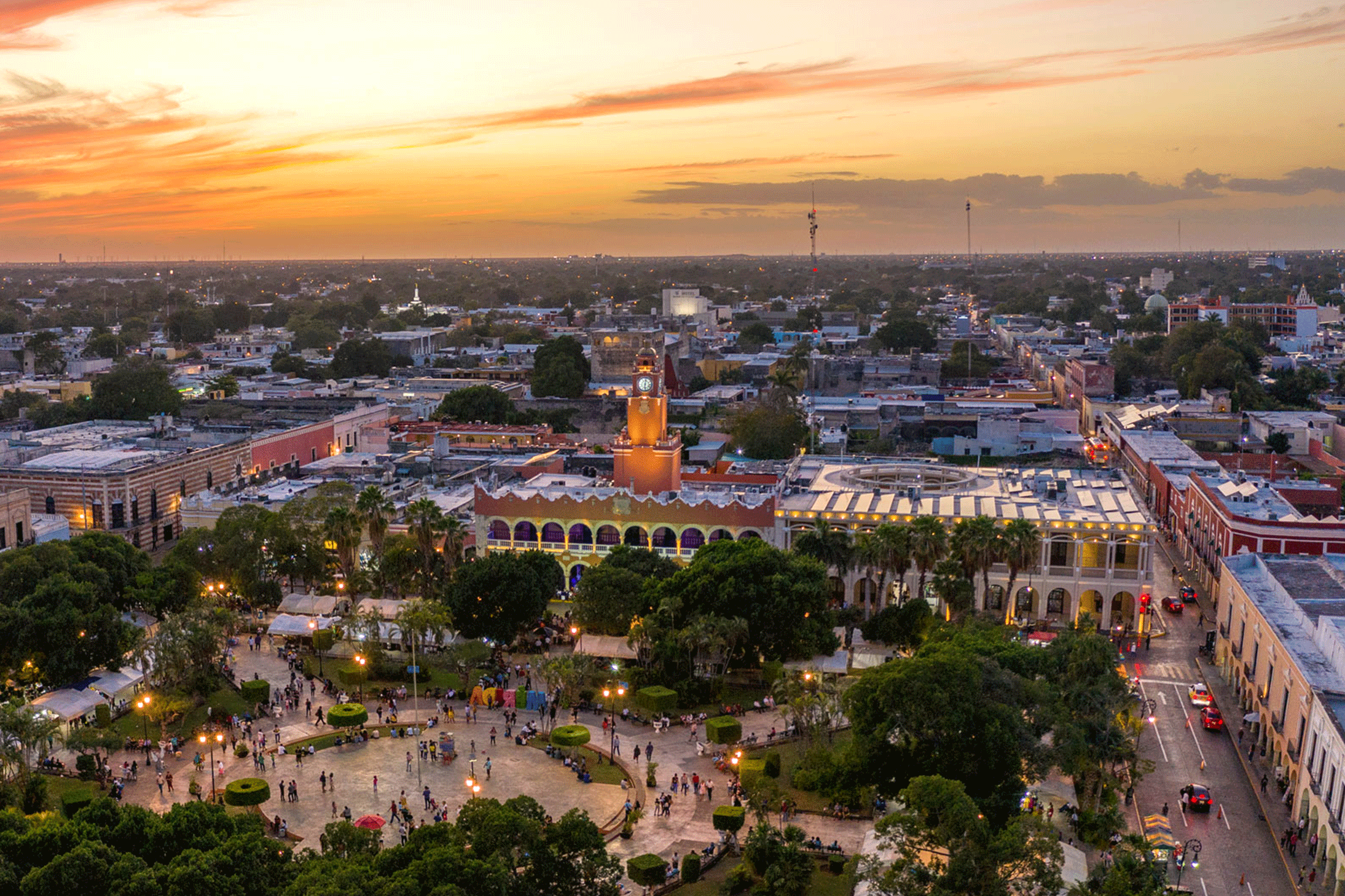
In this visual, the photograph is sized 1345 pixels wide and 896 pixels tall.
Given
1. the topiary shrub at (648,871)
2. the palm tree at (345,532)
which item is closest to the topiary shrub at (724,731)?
the topiary shrub at (648,871)

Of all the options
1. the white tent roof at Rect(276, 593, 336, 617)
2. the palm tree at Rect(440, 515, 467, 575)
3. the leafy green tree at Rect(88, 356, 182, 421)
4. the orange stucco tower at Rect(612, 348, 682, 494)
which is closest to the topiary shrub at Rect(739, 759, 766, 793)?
the palm tree at Rect(440, 515, 467, 575)

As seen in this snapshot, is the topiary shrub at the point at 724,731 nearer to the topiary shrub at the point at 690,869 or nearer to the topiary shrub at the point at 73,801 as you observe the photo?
the topiary shrub at the point at 690,869

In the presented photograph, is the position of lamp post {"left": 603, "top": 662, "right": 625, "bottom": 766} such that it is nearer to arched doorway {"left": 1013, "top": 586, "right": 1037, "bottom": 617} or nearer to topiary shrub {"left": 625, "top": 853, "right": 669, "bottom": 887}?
topiary shrub {"left": 625, "top": 853, "right": 669, "bottom": 887}

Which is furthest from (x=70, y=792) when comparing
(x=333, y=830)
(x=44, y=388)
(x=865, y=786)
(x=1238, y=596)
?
(x=44, y=388)

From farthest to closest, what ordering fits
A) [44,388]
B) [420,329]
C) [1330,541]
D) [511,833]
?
[420,329]
[44,388]
[1330,541]
[511,833]

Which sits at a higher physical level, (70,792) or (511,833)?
(511,833)

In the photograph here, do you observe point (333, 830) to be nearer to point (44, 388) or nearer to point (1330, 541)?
point (1330, 541)
